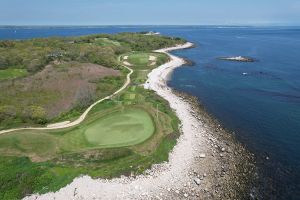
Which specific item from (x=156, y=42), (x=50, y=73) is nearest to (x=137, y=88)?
(x=50, y=73)

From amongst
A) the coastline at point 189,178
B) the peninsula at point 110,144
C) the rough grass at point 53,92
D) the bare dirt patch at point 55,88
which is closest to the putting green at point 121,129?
the peninsula at point 110,144

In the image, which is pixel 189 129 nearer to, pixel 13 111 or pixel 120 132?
pixel 120 132

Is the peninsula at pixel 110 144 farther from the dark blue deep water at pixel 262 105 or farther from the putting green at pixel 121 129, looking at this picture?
the dark blue deep water at pixel 262 105

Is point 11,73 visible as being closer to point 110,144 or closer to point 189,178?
point 110,144

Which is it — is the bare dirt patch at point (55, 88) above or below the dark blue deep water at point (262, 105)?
above

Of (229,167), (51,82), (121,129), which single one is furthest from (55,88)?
(229,167)
